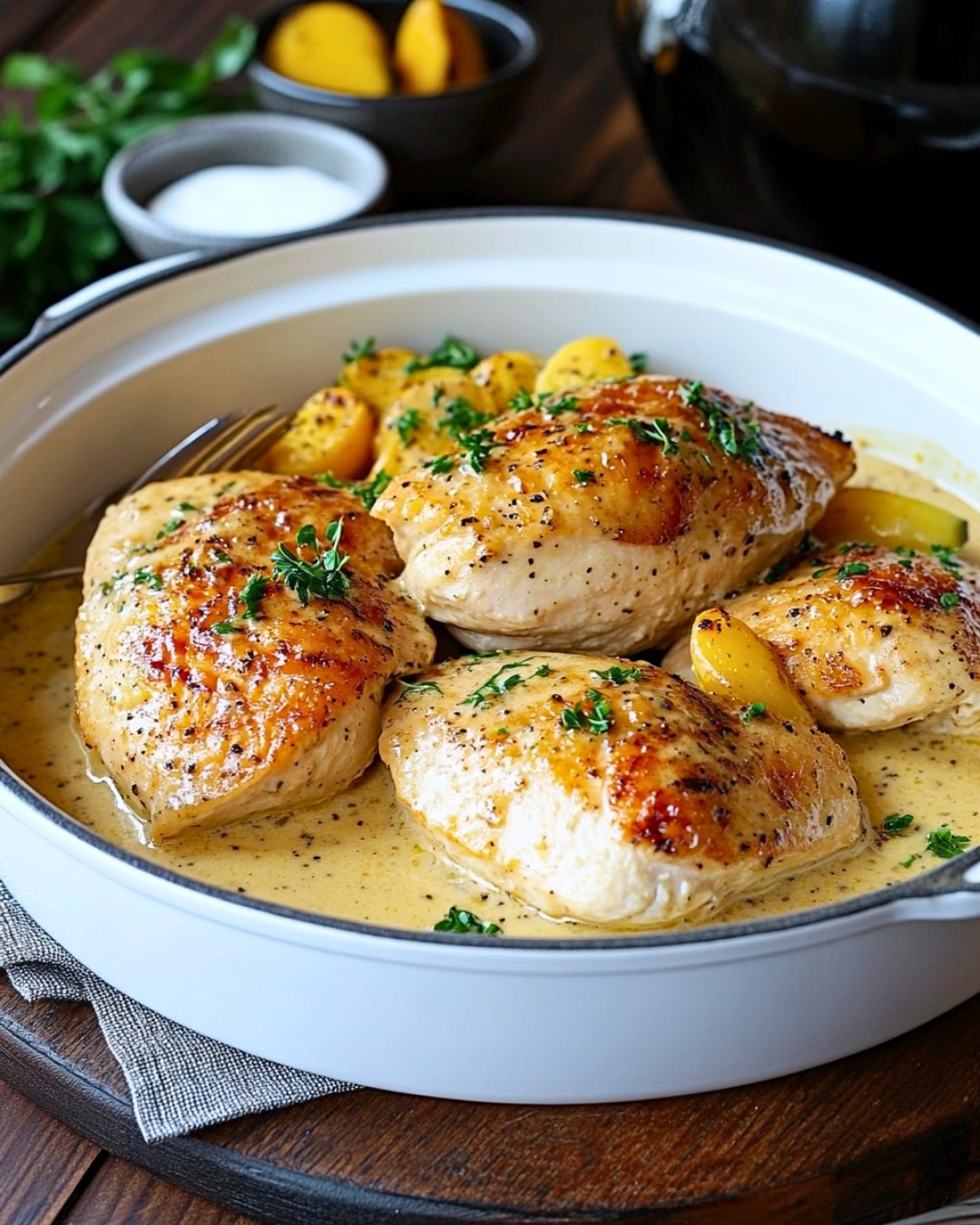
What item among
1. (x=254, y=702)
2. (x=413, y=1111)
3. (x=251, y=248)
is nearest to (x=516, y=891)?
(x=413, y=1111)

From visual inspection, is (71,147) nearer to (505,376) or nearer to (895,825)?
(505,376)

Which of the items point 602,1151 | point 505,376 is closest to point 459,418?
point 505,376

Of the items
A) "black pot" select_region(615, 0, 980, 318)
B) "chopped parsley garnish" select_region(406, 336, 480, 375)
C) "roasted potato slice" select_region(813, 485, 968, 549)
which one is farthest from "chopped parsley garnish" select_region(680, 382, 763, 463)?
"black pot" select_region(615, 0, 980, 318)

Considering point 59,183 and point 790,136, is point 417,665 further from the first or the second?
point 59,183

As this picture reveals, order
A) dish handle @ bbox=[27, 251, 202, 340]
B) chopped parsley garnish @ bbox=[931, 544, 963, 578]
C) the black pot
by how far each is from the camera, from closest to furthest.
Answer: chopped parsley garnish @ bbox=[931, 544, 963, 578], dish handle @ bbox=[27, 251, 202, 340], the black pot

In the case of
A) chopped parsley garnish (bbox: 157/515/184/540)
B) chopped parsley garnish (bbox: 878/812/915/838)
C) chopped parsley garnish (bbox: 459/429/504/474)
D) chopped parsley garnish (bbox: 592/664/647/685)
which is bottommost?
chopped parsley garnish (bbox: 878/812/915/838)

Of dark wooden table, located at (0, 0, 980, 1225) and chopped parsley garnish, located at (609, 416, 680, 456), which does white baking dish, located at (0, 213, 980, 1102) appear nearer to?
dark wooden table, located at (0, 0, 980, 1225)
